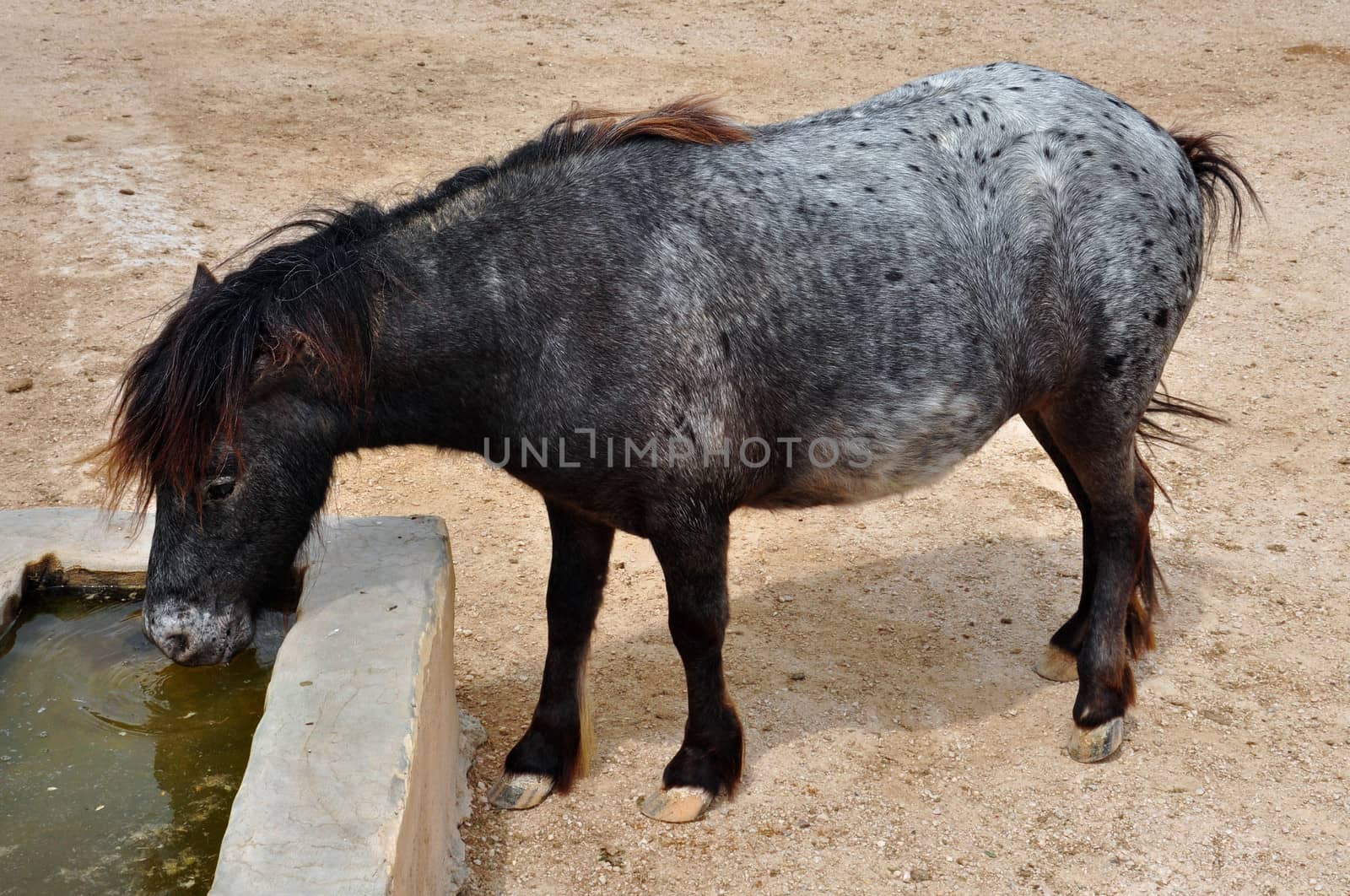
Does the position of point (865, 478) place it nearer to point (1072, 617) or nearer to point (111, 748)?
point (1072, 617)

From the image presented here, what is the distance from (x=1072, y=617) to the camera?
425 cm

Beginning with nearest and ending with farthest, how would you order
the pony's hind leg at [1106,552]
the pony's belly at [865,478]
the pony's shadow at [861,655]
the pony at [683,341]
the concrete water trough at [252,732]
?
the concrete water trough at [252,732], the pony at [683,341], the pony's belly at [865,478], the pony's hind leg at [1106,552], the pony's shadow at [861,655]

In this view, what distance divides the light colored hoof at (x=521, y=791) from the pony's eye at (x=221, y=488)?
48.7 inches

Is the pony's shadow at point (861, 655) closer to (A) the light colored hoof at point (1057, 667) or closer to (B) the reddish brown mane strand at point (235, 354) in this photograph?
(A) the light colored hoof at point (1057, 667)

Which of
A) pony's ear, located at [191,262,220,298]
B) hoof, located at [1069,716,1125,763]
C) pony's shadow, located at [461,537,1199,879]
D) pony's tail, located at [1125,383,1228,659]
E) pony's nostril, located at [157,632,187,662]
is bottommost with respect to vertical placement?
pony's shadow, located at [461,537,1199,879]

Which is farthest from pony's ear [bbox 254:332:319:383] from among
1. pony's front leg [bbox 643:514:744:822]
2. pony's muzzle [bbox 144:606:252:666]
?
pony's front leg [bbox 643:514:744:822]

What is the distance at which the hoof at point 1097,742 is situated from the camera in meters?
3.76

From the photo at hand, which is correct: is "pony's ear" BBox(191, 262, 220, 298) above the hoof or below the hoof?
above

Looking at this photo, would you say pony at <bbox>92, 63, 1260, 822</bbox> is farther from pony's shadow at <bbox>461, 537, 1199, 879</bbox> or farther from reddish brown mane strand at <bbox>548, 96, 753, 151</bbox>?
pony's shadow at <bbox>461, 537, 1199, 879</bbox>

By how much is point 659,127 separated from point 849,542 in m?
2.24

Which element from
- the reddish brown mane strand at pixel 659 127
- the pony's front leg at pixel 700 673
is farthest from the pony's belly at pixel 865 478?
the reddish brown mane strand at pixel 659 127

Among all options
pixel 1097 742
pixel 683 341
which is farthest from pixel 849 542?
pixel 683 341

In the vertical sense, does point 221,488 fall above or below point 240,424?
below

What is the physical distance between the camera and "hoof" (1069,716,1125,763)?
148 inches
